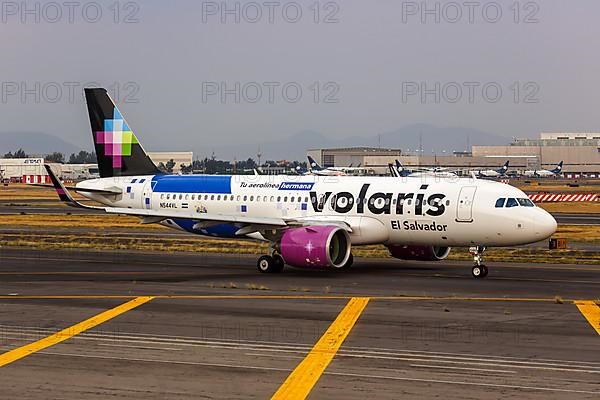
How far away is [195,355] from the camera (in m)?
20.5

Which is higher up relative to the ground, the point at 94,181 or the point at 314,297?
the point at 94,181

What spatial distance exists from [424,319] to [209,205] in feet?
61.7

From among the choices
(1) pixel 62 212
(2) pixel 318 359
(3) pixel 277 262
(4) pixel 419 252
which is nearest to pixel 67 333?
(2) pixel 318 359

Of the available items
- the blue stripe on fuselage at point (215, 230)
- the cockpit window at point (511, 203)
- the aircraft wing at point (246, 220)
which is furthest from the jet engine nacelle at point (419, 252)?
the blue stripe on fuselage at point (215, 230)

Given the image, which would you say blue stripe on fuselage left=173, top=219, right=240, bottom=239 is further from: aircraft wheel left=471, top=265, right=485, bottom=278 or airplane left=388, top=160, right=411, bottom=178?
aircraft wheel left=471, top=265, right=485, bottom=278

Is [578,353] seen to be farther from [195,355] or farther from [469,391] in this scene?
[195,355]

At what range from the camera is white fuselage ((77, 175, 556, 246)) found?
36.3 m

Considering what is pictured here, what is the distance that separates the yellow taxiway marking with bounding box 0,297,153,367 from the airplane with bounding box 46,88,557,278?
31.2ft

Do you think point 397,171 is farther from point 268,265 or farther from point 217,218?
point 217,218

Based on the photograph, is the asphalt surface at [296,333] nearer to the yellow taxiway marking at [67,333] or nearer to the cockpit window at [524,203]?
the yellow taxiway marking at [67,333]

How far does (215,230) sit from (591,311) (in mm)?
18709

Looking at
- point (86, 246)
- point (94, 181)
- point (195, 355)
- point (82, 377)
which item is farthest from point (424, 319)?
point (86, 246)

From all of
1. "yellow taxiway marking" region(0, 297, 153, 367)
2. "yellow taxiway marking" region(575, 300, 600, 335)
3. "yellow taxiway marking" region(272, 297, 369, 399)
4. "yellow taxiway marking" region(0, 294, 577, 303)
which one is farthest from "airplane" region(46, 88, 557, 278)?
"yellow taxiway marking" region(272, 297, 369, 399)

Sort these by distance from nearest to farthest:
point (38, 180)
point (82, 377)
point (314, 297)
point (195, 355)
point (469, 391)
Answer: point (469, 391) → point (82, 377) → point (195, 355) → point (314, 297) → point (38, 180)
